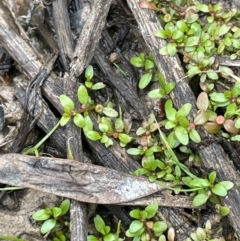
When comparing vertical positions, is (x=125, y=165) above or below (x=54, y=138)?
below

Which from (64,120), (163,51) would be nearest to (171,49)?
(163,51)

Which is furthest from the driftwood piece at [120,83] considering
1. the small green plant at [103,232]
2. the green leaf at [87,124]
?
the small green plant at [103,232]

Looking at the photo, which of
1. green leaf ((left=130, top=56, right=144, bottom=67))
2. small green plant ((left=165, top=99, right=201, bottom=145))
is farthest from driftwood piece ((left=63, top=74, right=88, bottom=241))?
small green plant ((left=165, top=99, right=201, bottom=145))

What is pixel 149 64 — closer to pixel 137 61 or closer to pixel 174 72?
pixel 137 61

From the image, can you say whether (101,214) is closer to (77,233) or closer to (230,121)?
(77,233)

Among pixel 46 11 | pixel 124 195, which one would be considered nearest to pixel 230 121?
pixel 124 195

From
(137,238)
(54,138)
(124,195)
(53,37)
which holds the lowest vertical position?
(137,238)

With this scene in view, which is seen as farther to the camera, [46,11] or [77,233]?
[46,11]
